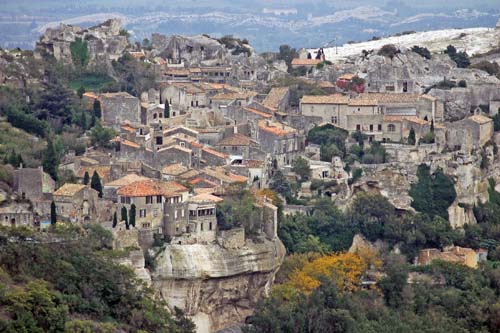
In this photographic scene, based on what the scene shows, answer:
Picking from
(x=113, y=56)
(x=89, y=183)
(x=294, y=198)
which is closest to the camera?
(x=89, y=183)

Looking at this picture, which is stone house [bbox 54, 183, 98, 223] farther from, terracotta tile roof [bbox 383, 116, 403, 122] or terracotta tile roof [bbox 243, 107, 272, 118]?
terracotta tile roof [bbox 383, 116, 403, 122]

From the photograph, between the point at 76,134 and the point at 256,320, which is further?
the point at 76,134

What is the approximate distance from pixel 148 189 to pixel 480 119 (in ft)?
61.7

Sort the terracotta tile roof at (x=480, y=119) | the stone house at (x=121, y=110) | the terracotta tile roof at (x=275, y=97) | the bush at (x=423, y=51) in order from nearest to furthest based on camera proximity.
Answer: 1. the stone house at (x=121, y=110)
2. the terracotta tile roof at (x=480, y=119)
3. the terracotta tile roof at (x=275, y=97)
4. the bush at (x=423, y=51)

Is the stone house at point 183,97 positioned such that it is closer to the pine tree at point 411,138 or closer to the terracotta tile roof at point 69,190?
the pine tree at point 411,138

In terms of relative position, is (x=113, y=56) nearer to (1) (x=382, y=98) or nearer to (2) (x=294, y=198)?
(1) (x=382, y=98)

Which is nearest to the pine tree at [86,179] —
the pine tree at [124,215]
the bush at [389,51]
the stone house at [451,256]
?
the pine tree at [124,215]

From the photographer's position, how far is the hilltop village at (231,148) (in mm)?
57344

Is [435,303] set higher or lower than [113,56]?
lower

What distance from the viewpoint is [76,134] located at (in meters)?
66.6

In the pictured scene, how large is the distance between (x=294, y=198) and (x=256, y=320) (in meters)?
8.94

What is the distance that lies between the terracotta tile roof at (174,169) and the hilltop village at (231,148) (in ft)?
0.37

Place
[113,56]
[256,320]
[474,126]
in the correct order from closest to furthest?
[256,320] → [474,126] → [113,56]

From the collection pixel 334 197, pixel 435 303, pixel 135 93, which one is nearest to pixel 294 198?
pixel 334 197
